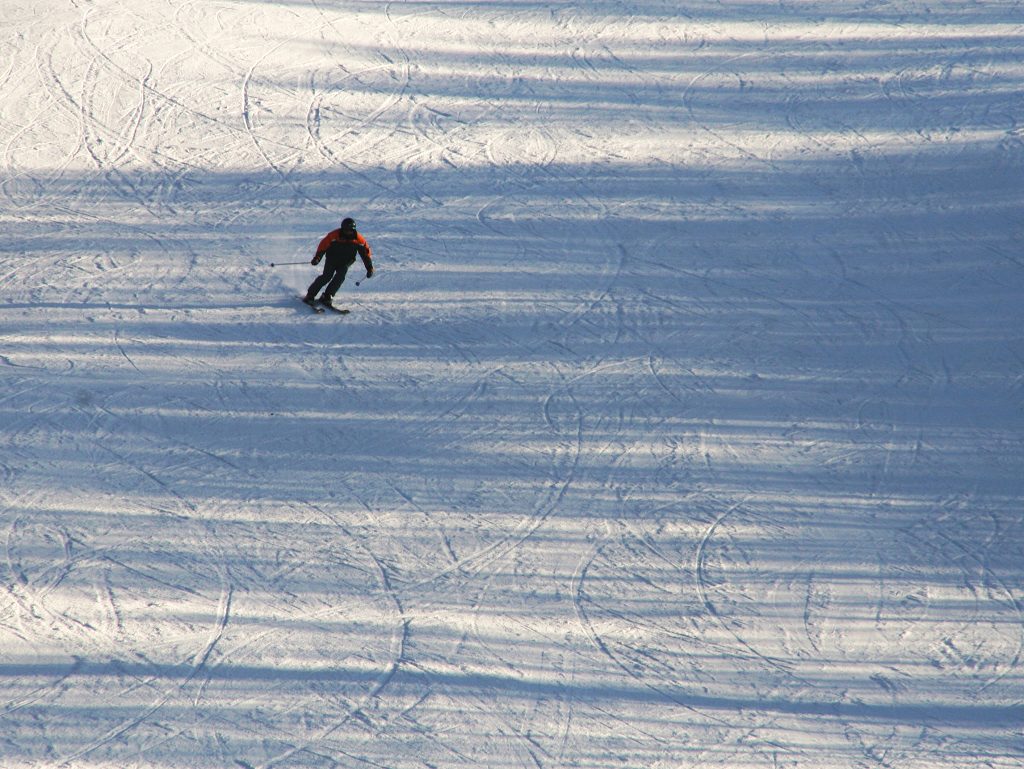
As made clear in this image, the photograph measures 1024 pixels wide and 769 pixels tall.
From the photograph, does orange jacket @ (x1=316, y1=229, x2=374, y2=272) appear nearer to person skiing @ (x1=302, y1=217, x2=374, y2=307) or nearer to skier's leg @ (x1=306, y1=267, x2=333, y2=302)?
person skiing @ (x1=302, y1=217, x2=374, y2=307)

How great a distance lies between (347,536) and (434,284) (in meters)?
3.85

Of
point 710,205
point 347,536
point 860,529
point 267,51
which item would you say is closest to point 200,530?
point 347,536

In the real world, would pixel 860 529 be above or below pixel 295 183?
below

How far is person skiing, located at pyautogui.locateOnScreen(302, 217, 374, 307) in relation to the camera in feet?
35.2

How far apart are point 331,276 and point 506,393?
2.18 meters

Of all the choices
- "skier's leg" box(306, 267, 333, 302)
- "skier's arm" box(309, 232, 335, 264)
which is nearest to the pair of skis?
"skier's leg" box(306, 267, 333, 302)

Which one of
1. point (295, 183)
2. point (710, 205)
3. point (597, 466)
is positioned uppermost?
point (710, 205)

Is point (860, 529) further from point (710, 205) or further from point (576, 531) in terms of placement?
point (710, 205)

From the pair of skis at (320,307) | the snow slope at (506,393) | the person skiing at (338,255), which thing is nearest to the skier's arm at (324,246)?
the person skiing at (338,255)

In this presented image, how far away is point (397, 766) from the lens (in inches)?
286

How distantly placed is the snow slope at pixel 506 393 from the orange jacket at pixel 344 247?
0.80m

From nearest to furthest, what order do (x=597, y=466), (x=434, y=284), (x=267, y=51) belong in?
(x=597, y=466)
(x=434, y=284)
(x=267, y=51)

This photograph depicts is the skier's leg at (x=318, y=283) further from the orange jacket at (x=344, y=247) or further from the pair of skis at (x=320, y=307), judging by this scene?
the orange jacket at (x=344, y=247)

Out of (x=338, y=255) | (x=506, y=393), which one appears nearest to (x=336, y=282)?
(x=338, y=255)
